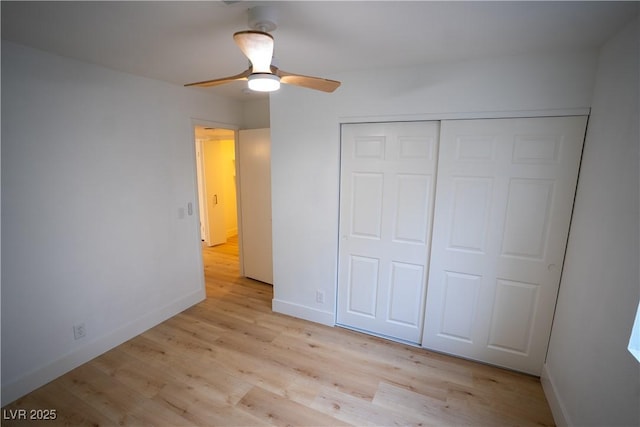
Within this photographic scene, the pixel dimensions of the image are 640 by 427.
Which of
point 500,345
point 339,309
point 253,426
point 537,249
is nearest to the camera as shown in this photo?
point 253,426

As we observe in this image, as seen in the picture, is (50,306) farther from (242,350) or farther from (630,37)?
(630,37)

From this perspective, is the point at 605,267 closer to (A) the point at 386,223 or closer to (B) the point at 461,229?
(B) the point at 461,229

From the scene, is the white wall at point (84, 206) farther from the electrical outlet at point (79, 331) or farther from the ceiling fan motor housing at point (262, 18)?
the ceiling fan motor housing at point (262, 18)

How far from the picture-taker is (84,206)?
223 cm

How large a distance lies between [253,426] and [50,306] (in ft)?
5.69

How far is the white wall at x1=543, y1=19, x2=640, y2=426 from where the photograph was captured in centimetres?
129

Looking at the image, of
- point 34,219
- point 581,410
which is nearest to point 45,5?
point 34,219

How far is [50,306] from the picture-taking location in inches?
82.7

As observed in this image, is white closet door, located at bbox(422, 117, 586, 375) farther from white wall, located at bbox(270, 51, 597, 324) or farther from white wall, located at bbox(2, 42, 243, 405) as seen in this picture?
white wall, located at bbox(2, 42, 243, 405)

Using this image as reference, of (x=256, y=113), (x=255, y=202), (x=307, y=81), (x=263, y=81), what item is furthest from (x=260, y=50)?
(x=255, y=202)

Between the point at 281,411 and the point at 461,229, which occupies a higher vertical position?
the point at 461,229

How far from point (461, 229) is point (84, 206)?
2989 mm

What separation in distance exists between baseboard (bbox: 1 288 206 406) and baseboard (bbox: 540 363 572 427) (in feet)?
Result: 10.9

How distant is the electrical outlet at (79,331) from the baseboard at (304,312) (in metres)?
1.64
